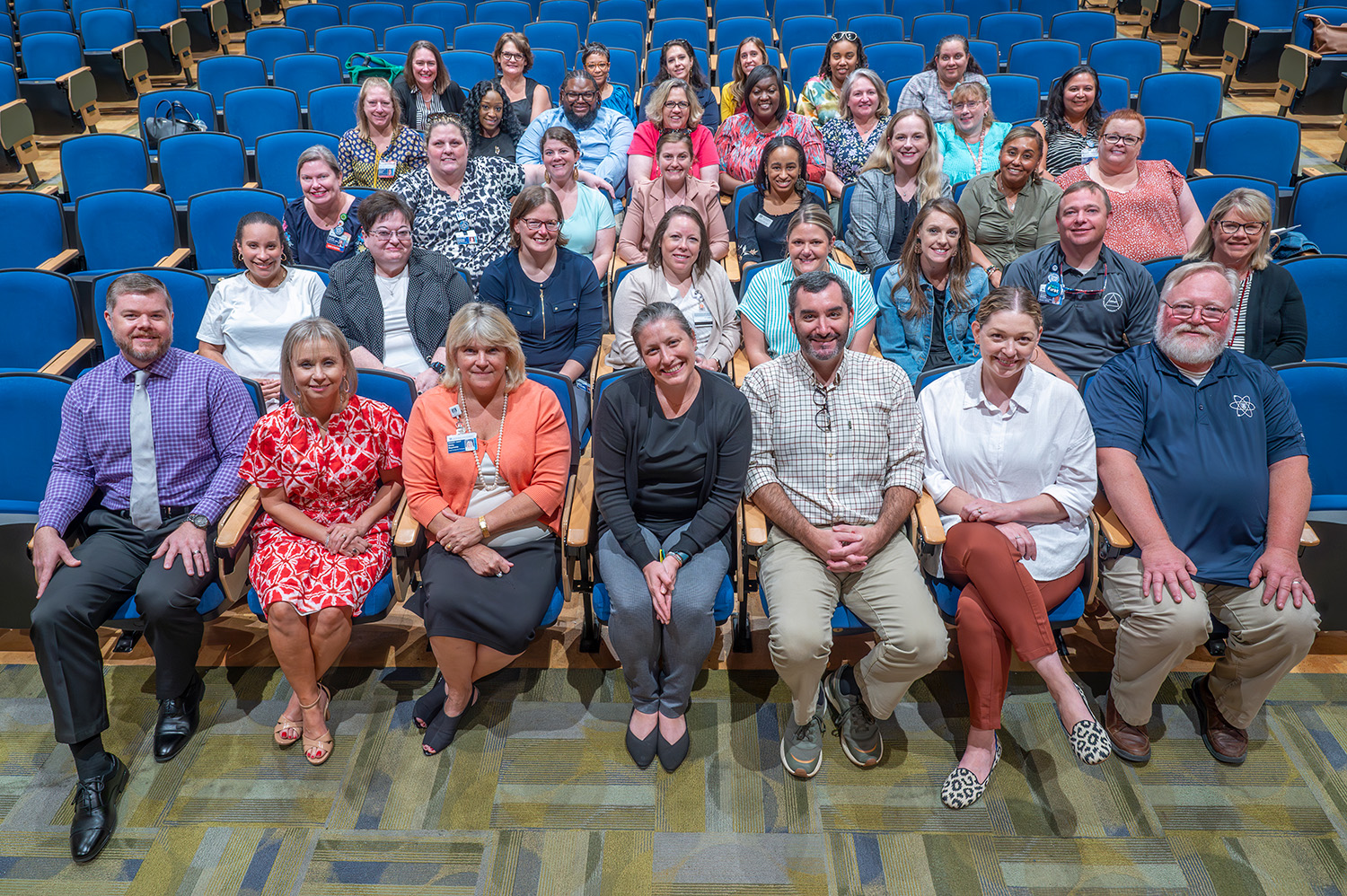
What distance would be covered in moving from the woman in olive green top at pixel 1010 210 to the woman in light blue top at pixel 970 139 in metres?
0.65

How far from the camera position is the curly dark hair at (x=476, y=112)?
4273 millimetres

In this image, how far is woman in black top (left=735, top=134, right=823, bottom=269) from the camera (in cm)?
342

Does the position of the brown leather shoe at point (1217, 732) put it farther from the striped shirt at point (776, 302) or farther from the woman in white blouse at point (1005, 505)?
the striped shirt at point (776, 302)

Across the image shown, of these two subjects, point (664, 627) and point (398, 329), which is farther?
point (398, 329)

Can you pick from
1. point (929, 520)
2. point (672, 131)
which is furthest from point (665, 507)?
point (672, 131)

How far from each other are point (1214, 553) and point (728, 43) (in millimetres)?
4966

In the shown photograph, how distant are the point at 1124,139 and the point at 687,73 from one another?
2397 mm

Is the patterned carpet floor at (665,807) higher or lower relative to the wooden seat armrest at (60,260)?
lower

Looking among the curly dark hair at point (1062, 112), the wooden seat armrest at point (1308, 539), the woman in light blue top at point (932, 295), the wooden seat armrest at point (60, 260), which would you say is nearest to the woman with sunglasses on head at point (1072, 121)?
the curly dark hair at point (1062, 112)

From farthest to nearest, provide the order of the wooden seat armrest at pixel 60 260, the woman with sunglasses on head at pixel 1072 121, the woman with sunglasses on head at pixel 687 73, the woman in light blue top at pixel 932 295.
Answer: the woman with sunglasses on head at pixel 687 73, the woman with sunglasses on head at pixel 1072 121, the wooden seat armrest at pixel 60 260, the woman in light blue top at pixel 932 295

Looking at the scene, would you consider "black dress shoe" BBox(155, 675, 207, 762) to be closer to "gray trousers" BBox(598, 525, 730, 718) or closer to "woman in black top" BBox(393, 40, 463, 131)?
"gray trousers" BBox(598, 525, 730, 718)

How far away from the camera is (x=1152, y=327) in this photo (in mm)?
2852

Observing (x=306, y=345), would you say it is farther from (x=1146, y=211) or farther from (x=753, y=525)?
(x=1146, y=211)

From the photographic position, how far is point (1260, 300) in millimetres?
2777
